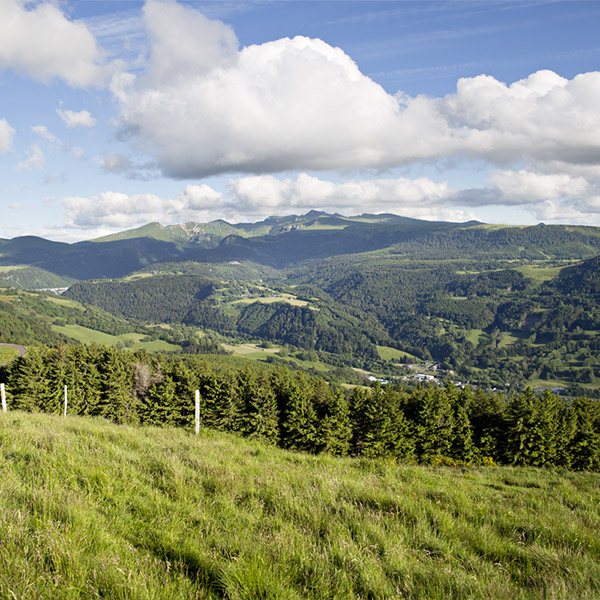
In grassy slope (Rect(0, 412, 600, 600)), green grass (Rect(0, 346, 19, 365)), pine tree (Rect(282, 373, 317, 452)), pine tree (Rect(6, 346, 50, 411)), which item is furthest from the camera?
green grass (Rect(0, 346, 19, 365))

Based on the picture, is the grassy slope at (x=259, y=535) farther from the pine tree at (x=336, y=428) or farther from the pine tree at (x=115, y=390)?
the pine tree at (x=115, y=390)

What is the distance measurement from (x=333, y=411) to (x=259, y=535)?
42428 millimetres

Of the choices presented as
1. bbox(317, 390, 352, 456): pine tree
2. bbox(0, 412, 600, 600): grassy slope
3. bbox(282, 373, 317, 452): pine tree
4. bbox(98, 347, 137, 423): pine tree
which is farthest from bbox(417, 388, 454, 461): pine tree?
bbox(0, 412, 600, 600): grassy slope

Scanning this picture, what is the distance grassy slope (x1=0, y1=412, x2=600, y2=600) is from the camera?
367 cm

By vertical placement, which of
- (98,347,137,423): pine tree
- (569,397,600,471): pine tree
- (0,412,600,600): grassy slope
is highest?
(0,412,600,600): grassy slope

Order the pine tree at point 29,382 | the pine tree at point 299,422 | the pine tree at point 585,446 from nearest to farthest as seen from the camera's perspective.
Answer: the pine tree at point 585,446 → the pine tree at point 299,422 → the pine tree at point 29,382

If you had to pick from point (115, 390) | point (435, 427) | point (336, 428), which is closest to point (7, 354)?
point (115, 390)

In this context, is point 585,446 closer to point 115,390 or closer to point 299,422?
point 299,422

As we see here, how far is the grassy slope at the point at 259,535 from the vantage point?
3.67 metres

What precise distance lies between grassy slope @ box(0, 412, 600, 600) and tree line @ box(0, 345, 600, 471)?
114ft

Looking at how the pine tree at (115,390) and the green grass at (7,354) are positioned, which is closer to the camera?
the pine tree at (115,390)

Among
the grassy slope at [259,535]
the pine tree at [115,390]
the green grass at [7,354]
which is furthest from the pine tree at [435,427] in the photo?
the green grass at [7,354]

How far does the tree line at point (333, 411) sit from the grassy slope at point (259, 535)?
34709mm

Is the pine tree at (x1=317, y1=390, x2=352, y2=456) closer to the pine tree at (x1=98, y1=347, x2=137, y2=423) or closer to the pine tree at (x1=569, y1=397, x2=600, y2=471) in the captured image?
the pine tree at (x1=569, y1=397, x2=600, y2=471)
